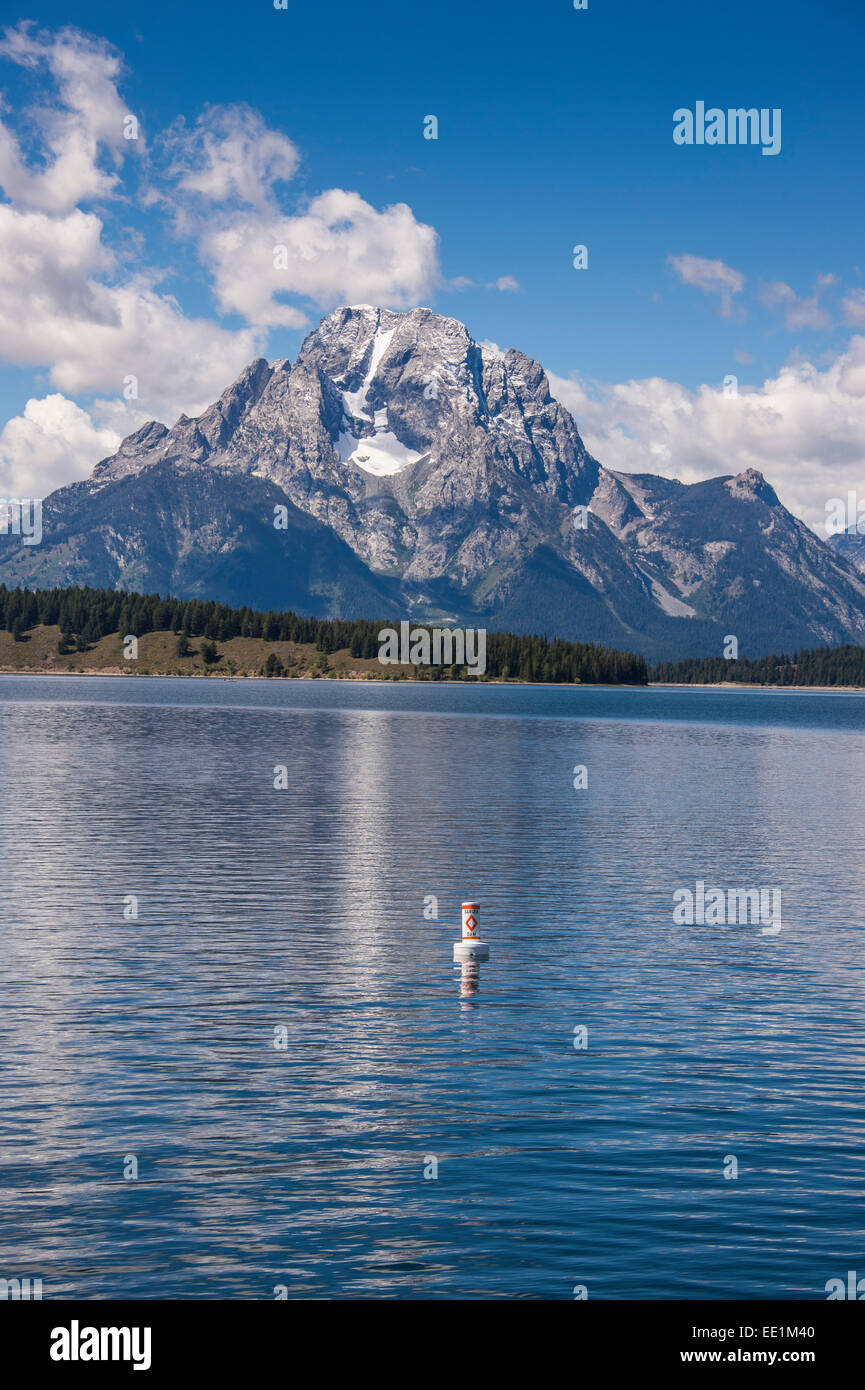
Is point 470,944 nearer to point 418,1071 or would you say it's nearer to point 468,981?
point 468,981

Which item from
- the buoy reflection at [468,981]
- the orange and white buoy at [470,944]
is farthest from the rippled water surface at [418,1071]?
the orange and white buoy at [470,944]

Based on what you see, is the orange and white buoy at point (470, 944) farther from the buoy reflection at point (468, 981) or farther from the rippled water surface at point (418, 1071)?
the rippled water surface at point (418, 1071)

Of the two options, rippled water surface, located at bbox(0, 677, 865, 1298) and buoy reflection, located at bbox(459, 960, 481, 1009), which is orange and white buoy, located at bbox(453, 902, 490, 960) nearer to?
buoy reflection, located at bbox(459, 960, 481, 1009)

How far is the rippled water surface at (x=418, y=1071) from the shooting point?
876 inches

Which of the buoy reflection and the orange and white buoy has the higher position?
the orange and white buoy

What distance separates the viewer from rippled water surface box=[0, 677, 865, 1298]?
22250 millimetres

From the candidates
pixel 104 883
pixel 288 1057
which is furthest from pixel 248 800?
pixel 288 1057

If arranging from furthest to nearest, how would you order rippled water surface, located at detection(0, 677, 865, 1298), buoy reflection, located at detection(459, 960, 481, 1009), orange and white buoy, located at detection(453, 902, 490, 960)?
orange and white buoy, located at detection(453, 902, 490, 960) → buoy reflection, located at detection(459, 960, 481, 1009) → rippled water surface, located at detection(0, 677, 865, 1298)

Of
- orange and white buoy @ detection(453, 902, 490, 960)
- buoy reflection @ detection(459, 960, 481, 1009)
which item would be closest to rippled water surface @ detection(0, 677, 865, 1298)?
buoy reflection @ detection(459, 960, 481, 1009)

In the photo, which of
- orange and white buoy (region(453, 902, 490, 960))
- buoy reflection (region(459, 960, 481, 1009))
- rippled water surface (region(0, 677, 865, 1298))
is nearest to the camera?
rippled water surface (region(0, 677, 865, 1298))

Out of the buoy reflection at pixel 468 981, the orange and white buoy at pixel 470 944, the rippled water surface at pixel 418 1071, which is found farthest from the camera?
the orange and white buoy at pixel 470 944

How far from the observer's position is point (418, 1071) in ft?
107

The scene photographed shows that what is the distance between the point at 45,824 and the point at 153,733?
94031 millimetres

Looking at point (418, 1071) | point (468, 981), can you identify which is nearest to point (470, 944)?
point (468, 981)
